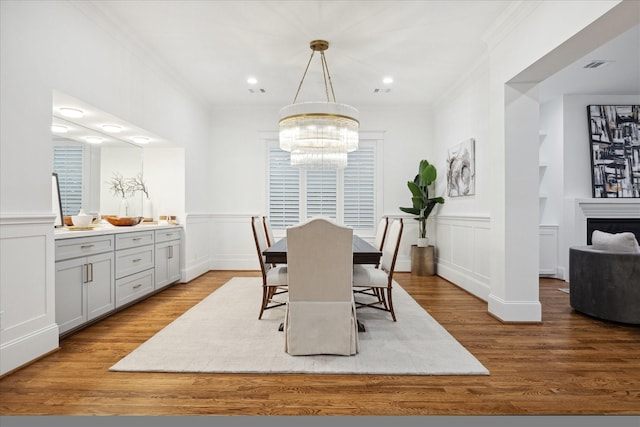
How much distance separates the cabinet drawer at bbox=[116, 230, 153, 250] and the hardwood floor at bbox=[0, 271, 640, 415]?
971 millimetres

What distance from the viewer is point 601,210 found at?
542 centimetres

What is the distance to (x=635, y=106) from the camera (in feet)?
17.9

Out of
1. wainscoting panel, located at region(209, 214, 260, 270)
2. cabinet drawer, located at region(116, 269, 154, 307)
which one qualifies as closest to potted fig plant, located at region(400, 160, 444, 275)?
wainscoting panel, located at region(209, 214, 260, 270)

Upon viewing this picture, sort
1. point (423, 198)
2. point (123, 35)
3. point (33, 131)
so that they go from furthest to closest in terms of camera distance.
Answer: point (423, 198)
point (123, 35)
point (33, 131)

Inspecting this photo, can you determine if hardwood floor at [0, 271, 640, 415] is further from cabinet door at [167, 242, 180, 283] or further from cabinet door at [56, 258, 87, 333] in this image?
cabinet door at [167, 242, 180, 283]

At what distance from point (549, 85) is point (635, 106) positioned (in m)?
1.65

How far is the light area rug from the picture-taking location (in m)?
2.37

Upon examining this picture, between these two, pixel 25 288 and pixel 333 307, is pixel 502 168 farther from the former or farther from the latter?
pixel 25 288

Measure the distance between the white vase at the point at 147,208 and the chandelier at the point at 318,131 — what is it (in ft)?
8.24

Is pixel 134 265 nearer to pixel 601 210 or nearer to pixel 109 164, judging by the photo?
pixel 109 164

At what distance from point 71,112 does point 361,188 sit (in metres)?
4.41

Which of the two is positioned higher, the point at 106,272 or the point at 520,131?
the point at 520,131

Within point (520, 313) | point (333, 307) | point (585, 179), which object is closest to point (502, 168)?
point (520, 313)

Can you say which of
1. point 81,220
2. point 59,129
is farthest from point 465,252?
point 59,129
